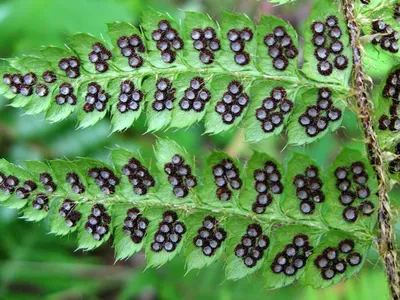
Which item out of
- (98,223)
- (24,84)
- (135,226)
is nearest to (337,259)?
(135,226)

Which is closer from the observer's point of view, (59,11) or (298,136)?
(298,136)

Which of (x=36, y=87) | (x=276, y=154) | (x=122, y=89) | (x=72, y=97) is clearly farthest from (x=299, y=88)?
(x=276, y=154)

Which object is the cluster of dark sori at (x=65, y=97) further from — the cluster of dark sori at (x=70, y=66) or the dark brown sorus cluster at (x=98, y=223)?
the dark brown sorus cluster at (x=98, y=223)

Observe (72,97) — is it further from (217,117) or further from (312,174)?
(312,174)

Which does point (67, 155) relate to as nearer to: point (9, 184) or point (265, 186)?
point (9, 184)

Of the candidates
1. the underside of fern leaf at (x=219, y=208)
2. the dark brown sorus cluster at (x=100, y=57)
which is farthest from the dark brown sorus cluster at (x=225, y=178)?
the dark brown sorus cluster at (x=100, y=57)
